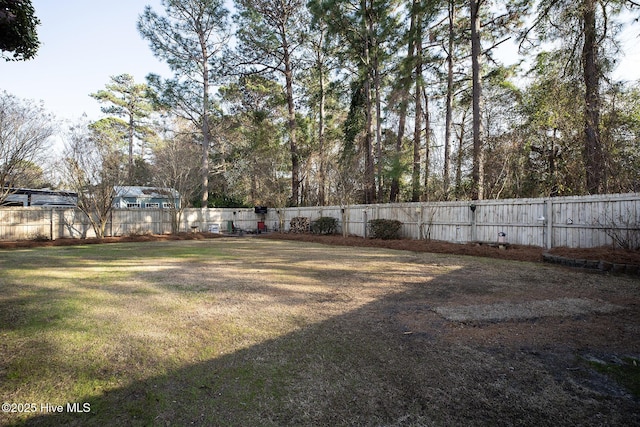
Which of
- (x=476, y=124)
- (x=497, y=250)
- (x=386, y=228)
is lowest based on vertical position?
(x=497, y=250)

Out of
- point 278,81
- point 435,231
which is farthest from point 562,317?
point 278,81

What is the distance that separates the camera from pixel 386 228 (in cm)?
1379

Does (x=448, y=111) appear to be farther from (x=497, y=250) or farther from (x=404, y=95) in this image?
(x=497, y=250)

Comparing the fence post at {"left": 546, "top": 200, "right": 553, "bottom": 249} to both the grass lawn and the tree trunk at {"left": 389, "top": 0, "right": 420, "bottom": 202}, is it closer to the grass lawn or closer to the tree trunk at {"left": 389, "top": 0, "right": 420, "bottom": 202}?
the grass lawn

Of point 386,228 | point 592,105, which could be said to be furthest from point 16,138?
point 592,105

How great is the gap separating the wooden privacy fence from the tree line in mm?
1316

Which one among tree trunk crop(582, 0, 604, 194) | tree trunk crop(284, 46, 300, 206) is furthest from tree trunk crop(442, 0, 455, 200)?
tree trunk crop(284, 46, 300, 206)

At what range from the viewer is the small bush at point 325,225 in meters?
17.4

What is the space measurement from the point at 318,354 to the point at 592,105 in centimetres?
1143

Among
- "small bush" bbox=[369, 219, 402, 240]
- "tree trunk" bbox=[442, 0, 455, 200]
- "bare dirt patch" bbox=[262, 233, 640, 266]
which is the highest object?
"tree trunk" bbox=[442, 0, 455, 200]

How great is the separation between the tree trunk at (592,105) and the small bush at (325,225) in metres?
10.9

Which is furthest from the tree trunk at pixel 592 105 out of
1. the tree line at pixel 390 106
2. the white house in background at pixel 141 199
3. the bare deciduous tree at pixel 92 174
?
the white house in background at pixel 141 199

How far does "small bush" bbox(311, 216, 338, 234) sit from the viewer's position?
1738 cm

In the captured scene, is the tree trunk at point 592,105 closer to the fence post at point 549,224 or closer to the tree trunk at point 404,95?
the fence post at point 549,224
